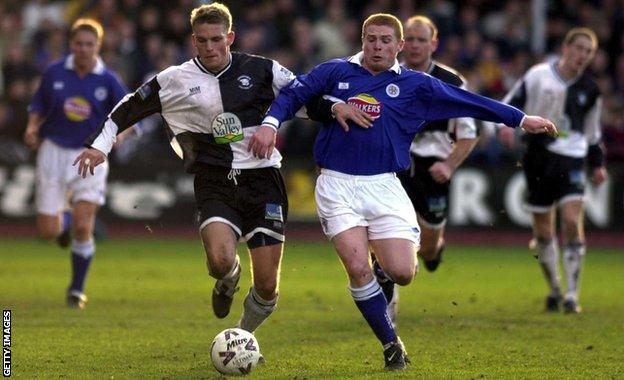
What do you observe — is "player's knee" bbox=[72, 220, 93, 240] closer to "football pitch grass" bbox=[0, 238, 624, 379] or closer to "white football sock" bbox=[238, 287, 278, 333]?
"football pitch grass" bbox=[0, 238, 624, 379]

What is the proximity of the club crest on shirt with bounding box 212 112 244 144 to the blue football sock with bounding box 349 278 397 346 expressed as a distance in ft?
4.64

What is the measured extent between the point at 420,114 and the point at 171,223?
40.0ft

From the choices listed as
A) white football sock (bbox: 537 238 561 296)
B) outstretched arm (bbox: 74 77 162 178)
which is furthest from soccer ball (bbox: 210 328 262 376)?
white football sock (bbox: 537 238 561 296)

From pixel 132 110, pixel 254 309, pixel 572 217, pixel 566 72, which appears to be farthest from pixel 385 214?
pixel 566 72

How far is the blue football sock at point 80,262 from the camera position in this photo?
41.3 ft

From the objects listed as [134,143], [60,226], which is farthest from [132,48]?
[60,226]

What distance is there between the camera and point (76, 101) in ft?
42.6

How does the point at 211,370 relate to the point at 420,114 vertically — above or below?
below

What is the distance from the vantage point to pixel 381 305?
8695mm

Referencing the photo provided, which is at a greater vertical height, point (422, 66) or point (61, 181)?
point (422, 66)

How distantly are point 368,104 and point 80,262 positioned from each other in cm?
470

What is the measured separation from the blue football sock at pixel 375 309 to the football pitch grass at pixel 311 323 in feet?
0.82

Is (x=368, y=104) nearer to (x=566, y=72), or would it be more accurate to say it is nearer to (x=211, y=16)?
(x=211, y=16)

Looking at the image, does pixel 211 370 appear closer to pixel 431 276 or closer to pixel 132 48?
pixel 431 276
